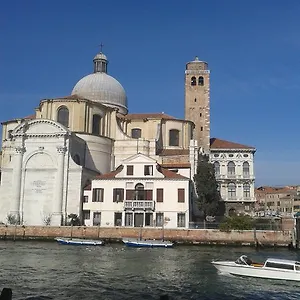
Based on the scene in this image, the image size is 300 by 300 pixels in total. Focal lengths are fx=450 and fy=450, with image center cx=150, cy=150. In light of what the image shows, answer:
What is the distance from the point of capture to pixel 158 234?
4069 centimetres

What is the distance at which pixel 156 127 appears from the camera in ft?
200

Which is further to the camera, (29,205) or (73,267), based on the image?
(29,205)

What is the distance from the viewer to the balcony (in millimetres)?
44812

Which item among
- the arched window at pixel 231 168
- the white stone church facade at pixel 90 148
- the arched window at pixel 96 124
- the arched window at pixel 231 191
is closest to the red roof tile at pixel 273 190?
the arched window at pixel 231 168

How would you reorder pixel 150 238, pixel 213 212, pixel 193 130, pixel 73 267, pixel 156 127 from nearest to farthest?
1. pixel 73 267
2. pixel 150 238
3. pixel 213 212
4. pixel 156 127
5. pixel 193 130

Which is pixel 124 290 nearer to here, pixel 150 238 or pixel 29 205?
pixel 150 238

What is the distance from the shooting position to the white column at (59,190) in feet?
153

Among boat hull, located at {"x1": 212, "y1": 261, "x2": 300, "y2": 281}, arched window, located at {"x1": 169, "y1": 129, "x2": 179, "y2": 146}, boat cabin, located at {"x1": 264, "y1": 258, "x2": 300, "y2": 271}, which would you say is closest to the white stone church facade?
arched window, located at {"x1": 169, "y1": 129, "x2": 179, "y2": 146}

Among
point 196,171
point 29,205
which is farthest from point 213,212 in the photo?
point 29,205

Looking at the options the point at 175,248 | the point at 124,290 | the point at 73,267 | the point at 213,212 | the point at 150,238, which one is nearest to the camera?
the point at 124,290

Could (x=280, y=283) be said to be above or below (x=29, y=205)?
below

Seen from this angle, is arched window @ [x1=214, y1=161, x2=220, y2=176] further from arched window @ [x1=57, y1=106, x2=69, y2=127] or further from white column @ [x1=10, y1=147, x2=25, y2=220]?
white column @ [x1=10, y1=147, x2=25, y2=220]

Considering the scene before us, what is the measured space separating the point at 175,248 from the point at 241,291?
16.6 metres

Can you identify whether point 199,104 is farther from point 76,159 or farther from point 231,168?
point 76,159
